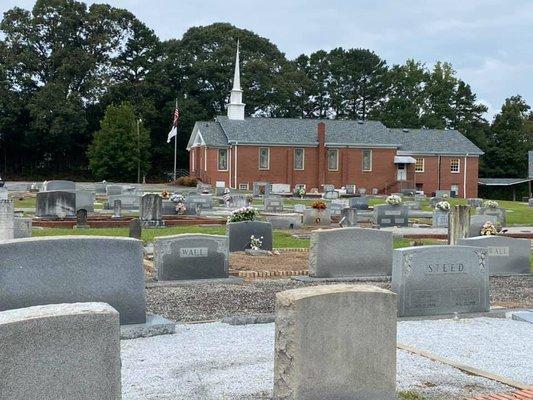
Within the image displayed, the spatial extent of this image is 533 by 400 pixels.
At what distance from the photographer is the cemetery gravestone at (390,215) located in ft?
95.0

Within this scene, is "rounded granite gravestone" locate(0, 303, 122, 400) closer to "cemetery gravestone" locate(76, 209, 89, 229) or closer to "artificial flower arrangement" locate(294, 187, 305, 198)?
"cemetery gravestone" locate(76, 209, 89, 229)

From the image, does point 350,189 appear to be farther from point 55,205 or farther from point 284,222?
point 55,205

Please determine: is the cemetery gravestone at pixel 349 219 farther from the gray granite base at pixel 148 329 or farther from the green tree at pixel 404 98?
the green tree at pixel 404 98

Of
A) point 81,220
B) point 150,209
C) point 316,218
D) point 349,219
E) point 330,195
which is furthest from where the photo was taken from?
point 330,195

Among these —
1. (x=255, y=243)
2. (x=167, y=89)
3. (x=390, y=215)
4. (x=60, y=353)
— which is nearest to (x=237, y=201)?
(x=390, y=215)

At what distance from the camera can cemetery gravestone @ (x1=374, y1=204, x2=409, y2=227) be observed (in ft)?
95.0

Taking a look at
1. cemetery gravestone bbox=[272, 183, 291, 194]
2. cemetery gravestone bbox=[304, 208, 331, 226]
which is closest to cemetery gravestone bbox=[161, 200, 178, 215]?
cemetery gravestone bbox=[304, 208, 331, 226]

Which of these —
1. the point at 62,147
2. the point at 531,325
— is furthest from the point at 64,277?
the point at 62,147

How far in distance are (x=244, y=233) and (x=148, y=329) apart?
910 cm

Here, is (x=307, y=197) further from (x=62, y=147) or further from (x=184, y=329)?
(x=184, y=329)

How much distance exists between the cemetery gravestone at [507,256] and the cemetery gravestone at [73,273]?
351 inches

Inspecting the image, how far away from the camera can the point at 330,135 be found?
6494cm

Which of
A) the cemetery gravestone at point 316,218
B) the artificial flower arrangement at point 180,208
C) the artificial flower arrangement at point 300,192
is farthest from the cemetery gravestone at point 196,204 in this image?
the artificial flower arrangement at point 300,192

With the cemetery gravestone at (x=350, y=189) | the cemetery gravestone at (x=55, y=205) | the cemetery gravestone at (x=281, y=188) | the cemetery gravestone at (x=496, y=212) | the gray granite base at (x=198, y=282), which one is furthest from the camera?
the cemetery gravestone at (x=350, y=189)
